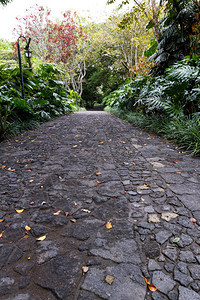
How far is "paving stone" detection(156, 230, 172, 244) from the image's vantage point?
49.5 inches

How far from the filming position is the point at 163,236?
1.29 meters

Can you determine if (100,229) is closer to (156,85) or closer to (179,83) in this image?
(179,83)

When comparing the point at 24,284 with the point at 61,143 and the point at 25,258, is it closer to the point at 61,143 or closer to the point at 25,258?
the point at 25,258

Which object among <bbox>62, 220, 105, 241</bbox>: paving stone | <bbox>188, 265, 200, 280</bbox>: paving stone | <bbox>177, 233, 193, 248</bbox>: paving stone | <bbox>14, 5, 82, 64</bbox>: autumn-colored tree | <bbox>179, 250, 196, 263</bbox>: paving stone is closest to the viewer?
<bbox>188, 265, 200, 280</bbox>: paving stone

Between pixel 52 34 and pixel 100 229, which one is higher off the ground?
pixel 52 34

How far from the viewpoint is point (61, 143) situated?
380 centimetres

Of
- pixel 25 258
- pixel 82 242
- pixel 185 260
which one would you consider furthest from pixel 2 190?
pixel 185 260

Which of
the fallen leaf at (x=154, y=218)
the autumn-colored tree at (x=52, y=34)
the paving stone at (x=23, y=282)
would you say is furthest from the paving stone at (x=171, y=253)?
the autumn-colored tree at (x=52, y=34)

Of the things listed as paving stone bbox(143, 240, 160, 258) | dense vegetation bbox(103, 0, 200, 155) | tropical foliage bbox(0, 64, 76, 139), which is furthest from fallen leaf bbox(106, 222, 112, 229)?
tropical foliage bbox(0, 64, 76, 139)

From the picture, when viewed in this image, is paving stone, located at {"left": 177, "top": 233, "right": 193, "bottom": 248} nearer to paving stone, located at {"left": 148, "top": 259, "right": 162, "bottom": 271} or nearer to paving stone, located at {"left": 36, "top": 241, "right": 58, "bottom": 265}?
paving stone, located at {"left": 148, "top": 259, "right": 162, "bottom": 271}

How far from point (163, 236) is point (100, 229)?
17.8 inches

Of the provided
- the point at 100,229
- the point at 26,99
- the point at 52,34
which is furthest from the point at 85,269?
the point at 52,34

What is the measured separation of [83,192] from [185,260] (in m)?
1.09

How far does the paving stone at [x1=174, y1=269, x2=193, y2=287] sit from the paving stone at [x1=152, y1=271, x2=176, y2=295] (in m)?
0.03
